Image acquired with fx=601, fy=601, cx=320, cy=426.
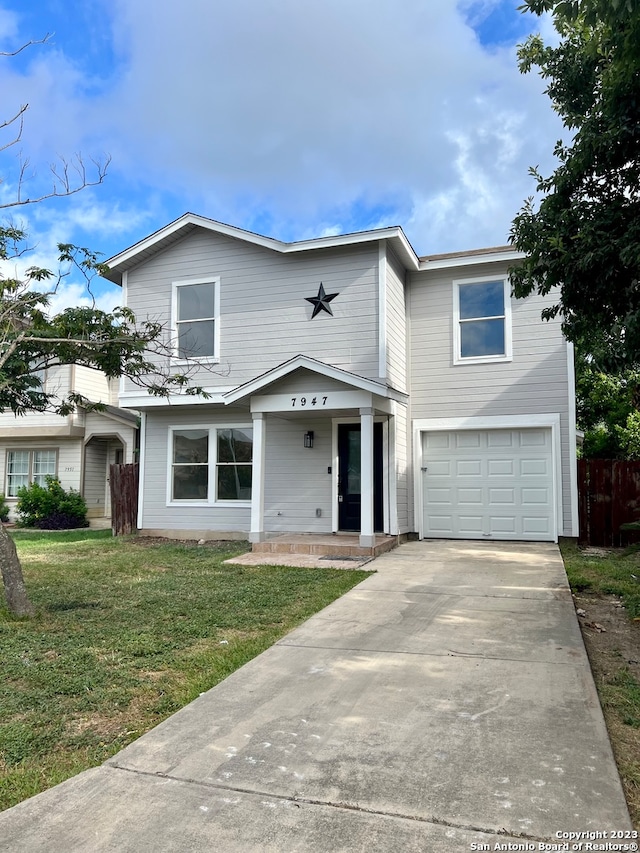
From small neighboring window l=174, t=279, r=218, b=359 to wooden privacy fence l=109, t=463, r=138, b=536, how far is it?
344 cm

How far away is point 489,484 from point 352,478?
275cm

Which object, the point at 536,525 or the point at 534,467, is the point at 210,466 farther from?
the point at 536,525

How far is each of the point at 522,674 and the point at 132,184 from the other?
402 inches

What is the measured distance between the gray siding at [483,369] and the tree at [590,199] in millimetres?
4990

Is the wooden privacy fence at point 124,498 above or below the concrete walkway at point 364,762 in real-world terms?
above

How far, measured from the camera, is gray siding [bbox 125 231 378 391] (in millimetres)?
11703

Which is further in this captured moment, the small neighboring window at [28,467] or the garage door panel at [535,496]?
the small neighboring window at [28,467]

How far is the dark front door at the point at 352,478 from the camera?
1205 centimetres

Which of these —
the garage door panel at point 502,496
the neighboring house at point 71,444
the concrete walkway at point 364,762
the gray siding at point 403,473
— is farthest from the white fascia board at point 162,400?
the concrete walkway at point 364,762

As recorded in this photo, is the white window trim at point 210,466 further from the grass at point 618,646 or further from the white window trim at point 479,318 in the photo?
the grass at point 618,646

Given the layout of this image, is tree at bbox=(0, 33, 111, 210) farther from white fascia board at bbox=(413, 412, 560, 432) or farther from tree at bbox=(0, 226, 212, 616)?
white fascia board at bbox=(413, 412, 560, 432)

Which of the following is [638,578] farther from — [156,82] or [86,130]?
[156,82]

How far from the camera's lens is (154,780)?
2.96 meters

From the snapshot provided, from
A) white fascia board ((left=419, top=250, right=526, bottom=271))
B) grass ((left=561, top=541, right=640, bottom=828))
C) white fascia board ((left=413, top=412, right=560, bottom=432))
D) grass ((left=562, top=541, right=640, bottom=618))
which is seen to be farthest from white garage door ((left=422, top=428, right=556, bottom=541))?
white fascia board ((left=419, top=250, right=526, bottom=271))
